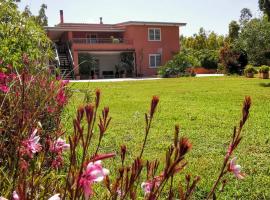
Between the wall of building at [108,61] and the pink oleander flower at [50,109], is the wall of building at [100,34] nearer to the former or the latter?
the wall of building at [108,61]

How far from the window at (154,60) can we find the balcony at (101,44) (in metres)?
2.38

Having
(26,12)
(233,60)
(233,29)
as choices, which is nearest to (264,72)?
(233,60)

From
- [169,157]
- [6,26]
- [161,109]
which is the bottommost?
[161,109]

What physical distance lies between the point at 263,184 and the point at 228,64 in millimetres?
30007

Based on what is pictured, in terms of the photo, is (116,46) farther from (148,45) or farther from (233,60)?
(233,60)

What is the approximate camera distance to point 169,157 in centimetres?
102

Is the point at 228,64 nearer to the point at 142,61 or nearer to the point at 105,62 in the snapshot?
the point at 142,61

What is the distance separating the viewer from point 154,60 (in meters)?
39.1

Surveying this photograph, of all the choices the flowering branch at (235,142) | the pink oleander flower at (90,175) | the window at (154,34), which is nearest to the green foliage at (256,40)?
the window at (154,34)

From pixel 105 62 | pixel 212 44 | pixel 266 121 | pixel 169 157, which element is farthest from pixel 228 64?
pixel 169 157

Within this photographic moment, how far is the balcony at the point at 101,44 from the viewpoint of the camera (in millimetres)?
35188

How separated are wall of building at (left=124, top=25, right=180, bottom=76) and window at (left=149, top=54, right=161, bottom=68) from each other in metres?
0.30

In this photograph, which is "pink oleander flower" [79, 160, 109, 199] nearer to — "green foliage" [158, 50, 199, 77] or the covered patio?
"green foliage" [158, 50, 199, 77]

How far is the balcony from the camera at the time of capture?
35.2 metres
